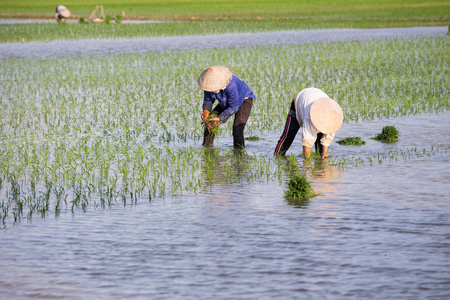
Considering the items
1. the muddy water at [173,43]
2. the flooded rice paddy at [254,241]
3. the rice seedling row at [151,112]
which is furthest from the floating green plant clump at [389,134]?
the muddy water at [173,43]

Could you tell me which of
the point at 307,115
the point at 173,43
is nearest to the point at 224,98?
the point at 307,115

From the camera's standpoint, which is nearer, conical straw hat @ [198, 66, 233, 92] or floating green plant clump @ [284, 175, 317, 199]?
floating green plant clump @ [284, 175, 317, 199]

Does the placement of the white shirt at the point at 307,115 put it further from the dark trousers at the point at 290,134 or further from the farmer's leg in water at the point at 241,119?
the farmer's leg in water at the point at 241,119

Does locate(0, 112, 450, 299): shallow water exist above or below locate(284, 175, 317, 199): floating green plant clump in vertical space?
below

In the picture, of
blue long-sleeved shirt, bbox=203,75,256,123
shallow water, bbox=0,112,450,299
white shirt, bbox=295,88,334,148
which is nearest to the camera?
shallow water, bbox=0,112,450,299

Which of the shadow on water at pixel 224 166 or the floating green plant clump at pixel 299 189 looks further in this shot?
the shadow on water at pixel 224 166

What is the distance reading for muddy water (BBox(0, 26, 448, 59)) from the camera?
86.2ft

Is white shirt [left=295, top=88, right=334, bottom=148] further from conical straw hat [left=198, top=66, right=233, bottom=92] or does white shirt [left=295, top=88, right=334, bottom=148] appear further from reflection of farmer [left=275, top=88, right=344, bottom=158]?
conical straw hat [left=198, top=66, right=233, bottom=92]

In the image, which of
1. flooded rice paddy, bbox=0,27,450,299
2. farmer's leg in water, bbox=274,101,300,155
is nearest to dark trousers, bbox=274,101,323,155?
farmer's leg in water, bbox=274,101,300,155

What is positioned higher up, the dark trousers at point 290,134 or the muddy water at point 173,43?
the muddy water at point 173,43

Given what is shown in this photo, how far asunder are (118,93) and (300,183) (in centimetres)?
850

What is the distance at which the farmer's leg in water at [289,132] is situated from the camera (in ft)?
26.2

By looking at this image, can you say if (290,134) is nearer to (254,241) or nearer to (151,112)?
(254,241)

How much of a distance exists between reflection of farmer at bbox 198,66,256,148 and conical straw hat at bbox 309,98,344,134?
154 centimetres
